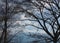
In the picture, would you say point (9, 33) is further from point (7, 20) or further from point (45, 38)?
point (45, 38)

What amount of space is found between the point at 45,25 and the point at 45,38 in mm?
1030

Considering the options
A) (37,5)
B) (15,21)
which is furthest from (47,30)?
(15,21)

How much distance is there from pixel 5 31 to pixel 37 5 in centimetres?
392

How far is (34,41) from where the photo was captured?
23.8 metres

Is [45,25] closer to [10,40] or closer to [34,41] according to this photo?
[34,41]

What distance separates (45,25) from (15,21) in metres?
3.40

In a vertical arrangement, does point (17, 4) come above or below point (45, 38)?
above

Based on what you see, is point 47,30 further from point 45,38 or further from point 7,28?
point 7,28

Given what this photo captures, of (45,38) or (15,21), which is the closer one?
(45,38)

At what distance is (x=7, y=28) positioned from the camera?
25.5 meters

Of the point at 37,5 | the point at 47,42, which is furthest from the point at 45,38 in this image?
the point at 37,5

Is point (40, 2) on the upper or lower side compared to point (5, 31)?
upper

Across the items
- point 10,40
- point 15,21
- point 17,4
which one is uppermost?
point 17,4

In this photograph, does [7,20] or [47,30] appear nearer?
[47,30]
